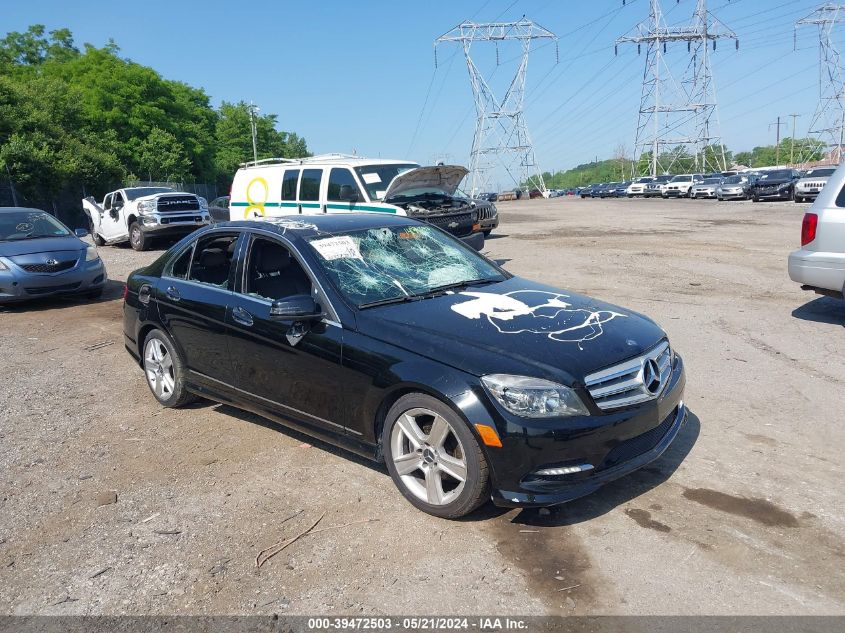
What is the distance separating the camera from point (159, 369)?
19.1 feet

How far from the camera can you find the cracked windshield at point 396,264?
4484 mm

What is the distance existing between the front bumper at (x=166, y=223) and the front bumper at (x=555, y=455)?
1640cm

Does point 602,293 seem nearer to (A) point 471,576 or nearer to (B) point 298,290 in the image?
(B) point 298,290

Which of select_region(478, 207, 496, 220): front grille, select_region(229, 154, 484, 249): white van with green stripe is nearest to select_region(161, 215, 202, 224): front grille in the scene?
select_region(229, 154, 484, 249): white van with green stripe

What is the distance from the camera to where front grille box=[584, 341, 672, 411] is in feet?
11.8

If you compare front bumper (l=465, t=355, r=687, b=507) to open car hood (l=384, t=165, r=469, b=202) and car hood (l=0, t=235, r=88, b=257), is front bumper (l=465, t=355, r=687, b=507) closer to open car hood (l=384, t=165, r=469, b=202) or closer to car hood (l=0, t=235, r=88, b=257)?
open car hood (l=384, t=165, r=469, b=202)

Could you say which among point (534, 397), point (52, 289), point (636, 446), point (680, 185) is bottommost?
point (680, 185)

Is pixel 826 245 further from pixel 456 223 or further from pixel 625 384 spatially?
pixel 456 223

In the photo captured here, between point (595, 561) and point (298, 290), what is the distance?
2588 mm

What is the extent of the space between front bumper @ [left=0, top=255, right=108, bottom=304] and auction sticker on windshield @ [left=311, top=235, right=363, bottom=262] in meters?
7.43

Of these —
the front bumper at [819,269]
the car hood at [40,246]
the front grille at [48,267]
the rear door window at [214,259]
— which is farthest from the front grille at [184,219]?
the front bumper at [819,269]

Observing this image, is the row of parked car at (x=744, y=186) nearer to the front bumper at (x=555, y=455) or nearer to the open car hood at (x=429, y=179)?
the open car hood at (x=429, y=179)

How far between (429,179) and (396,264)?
25.9ft

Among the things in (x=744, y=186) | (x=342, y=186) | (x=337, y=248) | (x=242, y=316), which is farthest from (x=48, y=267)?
(x=744, y=186)
